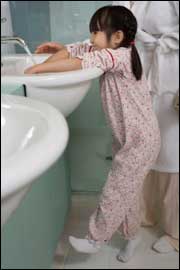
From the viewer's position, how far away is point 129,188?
1099mm

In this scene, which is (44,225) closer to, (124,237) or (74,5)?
(124,237)

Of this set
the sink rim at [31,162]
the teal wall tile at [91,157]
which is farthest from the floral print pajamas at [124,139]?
the sink rim at [31,162]

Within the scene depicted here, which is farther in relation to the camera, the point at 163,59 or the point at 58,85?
the point at 163,59

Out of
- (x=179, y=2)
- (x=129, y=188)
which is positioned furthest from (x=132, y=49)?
(x=129, y=188)

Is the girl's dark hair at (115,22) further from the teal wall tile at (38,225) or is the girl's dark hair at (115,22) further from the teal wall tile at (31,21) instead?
the teal wall tile at (38,225)

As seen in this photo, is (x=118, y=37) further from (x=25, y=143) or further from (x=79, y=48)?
(x=25, y=143)

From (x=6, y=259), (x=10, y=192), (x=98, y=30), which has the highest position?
(x=98, y=30)

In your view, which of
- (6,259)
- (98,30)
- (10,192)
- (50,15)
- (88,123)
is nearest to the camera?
(10,192)

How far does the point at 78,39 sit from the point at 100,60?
32cm

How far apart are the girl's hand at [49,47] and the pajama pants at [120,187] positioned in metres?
0.41

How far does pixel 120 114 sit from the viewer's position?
1.07m

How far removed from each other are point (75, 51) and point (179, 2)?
1.25 ft

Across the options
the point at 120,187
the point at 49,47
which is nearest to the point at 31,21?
the point at 49,47

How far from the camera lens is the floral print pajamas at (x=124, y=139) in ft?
3.43
